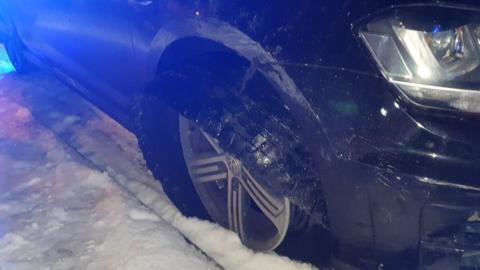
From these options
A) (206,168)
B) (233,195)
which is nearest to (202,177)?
(206,168)

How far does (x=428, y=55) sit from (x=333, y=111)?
330mm

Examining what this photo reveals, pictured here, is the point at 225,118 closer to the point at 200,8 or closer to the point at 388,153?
the point at 200,8

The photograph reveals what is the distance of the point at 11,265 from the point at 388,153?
193 cm

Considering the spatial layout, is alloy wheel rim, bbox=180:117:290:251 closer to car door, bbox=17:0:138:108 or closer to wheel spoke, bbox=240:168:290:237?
wheel spoke, bbox=240:168:290:237

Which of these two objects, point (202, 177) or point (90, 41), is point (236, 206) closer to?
point (202, 177)

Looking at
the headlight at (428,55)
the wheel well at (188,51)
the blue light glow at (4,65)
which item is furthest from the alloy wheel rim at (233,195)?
the blue light glow at (4,65)

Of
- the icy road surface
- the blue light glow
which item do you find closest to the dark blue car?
the icy road surface

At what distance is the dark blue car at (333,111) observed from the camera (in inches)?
50.1

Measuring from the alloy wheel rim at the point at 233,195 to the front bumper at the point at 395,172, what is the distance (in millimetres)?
456

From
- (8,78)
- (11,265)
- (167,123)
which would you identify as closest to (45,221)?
(11,265)

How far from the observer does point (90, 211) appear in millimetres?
2564

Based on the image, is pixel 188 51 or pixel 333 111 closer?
pixel 333 111

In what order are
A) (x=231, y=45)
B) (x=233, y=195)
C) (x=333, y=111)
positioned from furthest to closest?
(x=233, y=195) < (x=231, y=45) < (x=333, y=111)

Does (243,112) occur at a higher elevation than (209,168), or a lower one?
higher
